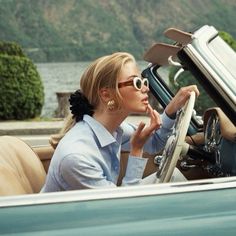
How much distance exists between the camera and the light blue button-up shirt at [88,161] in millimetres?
2736

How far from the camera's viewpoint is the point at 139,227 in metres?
2.38

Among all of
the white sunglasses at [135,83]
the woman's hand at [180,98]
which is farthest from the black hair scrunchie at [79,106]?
the woman's hand at [180,98]

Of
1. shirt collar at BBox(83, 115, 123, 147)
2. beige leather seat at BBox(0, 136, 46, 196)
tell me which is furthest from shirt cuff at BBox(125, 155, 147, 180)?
beige leather seat at BBox(0, 136, 46, 196)

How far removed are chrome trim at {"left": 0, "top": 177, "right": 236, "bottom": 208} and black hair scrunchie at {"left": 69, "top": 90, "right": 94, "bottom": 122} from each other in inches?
25.5

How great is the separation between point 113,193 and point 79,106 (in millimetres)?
696

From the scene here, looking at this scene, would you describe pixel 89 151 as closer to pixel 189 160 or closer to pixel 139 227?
pixel 139 227

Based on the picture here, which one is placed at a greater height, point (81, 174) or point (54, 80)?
point (81, 174)

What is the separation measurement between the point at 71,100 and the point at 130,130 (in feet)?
1.74

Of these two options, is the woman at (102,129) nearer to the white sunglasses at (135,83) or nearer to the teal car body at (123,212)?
the white sunglasses at (135,83)

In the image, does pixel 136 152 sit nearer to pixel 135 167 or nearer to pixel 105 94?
pixel 135 167

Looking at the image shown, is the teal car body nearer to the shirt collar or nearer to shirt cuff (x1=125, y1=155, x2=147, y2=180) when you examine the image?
shirt cuff (x1=125, y1=155, x2=147, y2=180)

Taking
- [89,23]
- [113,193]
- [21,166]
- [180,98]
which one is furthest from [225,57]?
[89,23]

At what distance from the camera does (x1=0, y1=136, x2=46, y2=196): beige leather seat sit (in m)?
3.17

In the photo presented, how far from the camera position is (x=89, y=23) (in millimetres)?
49750
